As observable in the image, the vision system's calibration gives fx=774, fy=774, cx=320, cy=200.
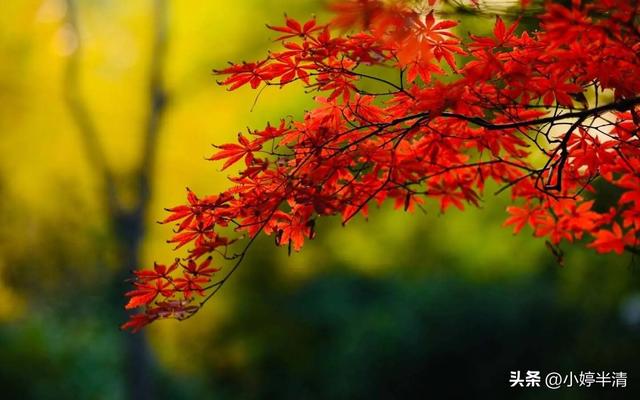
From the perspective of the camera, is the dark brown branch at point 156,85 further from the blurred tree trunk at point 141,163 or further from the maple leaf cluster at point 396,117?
the maple leaf cluster at point 396,117

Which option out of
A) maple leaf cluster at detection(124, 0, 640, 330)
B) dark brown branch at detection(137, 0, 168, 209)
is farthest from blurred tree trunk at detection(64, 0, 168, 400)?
maple leaf cluster at detection(124, 0, 640, 330)

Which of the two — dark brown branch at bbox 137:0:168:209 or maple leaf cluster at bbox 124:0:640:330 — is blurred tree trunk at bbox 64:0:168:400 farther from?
maple leaf cluster at bbox 124:0:640:330

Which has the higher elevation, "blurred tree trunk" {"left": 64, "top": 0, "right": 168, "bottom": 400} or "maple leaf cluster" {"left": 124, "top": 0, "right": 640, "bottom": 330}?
"blurred tree trunk" {"left": 64, "top": 0, "right": 168, "bottom": 400}

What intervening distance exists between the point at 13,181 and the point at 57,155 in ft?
1.70

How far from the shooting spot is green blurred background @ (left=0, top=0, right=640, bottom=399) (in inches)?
198

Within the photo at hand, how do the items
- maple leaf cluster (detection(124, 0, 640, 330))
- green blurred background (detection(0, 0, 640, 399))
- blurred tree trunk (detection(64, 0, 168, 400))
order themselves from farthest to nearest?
blurred tree trunk (detection(64, 0, 168, 400)) < green blurred background (detection(0, 0, 640, 399)) < maple leaf cluster (detection(124, 0, 640, 330))

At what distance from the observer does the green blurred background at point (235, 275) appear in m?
5.03

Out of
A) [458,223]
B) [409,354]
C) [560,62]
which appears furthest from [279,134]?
[458,223]

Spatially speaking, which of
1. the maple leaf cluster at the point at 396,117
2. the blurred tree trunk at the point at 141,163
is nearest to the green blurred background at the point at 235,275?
the blurred tree trunk at the point at 141,163

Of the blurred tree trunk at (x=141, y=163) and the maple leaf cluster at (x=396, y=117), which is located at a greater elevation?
the blurred tree trunk at (x=141, y=163)

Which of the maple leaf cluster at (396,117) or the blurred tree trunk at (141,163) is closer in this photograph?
the maple leaf cluster at (396,117)

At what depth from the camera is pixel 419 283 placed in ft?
17.3

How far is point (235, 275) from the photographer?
6.18 meters

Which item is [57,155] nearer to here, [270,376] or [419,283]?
[270,376]
